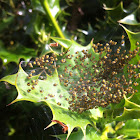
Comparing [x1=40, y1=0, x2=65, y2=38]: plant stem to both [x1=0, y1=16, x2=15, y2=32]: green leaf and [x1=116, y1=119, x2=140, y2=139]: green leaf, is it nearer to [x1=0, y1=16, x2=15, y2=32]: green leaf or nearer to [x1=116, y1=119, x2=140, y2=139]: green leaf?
[x1=0, y1=16, x2=15, y2=32]: green leaf

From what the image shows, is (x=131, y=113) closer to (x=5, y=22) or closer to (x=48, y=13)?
(x=48, y=13)

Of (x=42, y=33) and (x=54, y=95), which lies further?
(x=42, y=33)

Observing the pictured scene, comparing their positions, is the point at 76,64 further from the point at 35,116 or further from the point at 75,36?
the point at 75,36

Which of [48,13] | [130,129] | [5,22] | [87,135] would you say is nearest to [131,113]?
[87,135]

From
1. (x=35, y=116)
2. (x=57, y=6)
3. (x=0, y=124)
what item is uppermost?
(x=57, y=6)

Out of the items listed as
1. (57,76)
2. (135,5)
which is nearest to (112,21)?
(135,5)

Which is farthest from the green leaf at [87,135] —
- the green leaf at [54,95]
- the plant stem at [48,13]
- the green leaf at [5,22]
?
the green leaf at [5,22]

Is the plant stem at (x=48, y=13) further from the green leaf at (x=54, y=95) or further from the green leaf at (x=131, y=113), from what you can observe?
the green leaf at (x=131, y=113)

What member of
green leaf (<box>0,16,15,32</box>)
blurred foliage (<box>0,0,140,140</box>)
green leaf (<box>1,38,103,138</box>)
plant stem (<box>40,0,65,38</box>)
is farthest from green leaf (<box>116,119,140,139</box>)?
green leaf (<box>0,16,15,32</box>)
